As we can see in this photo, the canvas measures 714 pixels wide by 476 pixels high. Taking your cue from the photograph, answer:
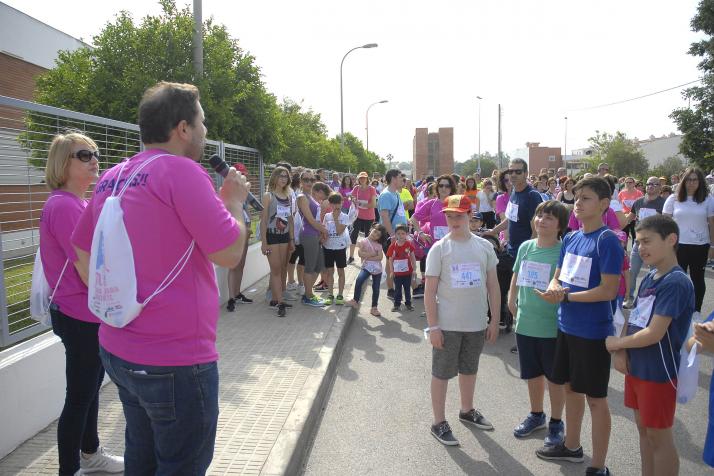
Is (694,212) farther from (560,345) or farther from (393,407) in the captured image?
(393,407)

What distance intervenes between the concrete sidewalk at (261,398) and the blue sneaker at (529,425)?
1.65 m

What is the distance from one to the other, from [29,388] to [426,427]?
2.99 m

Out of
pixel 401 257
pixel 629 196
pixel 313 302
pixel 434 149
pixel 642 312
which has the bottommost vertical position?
pixel 313 302

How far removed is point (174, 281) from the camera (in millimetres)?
1942

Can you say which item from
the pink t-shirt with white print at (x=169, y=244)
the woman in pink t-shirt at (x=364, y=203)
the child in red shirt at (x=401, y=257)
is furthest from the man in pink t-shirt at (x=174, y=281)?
the woman in pink t-shirt at (x=364, y=203)

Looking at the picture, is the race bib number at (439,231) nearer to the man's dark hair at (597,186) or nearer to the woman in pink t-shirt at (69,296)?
the man's dark hair at (597,186)

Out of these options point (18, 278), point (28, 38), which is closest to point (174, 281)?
point (18, 278)

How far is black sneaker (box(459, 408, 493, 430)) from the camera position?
4258 mm

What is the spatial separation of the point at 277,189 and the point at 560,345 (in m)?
4.97

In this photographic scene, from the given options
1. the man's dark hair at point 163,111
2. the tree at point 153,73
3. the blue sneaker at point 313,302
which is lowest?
the blue sneaker at point 313,302

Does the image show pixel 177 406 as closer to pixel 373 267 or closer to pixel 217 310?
pixel 217 310

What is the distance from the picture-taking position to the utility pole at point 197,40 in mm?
9000

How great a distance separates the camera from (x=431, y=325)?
13.3ft

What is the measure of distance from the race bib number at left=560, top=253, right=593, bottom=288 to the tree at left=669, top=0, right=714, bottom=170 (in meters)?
28.1
